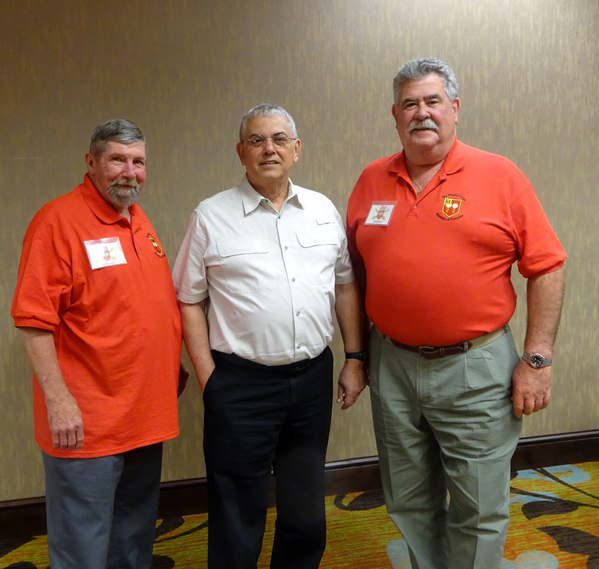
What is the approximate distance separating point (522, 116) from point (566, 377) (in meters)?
1.49

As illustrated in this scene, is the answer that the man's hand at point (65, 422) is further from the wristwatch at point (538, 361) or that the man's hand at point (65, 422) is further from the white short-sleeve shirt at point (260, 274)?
the wristwatch at point (538, 361)

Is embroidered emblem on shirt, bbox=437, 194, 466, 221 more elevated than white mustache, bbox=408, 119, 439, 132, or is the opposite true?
white mustache, bbox=408, 119, 439, 132

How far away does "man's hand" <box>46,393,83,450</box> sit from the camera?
1.64 metres

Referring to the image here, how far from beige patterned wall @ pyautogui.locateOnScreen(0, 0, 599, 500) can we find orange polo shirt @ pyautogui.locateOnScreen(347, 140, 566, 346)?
38.9 inches

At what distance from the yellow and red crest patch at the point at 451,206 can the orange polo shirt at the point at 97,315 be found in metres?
0.99

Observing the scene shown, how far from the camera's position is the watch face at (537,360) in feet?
5.98

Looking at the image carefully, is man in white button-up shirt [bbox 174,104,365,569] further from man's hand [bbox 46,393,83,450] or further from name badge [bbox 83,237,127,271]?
man's hand [bbox 46,393,83,450]

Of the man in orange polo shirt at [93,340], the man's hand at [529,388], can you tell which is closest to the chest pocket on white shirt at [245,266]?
the man in orange polo shirt at [93,340]

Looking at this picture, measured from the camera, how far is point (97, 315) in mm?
1707

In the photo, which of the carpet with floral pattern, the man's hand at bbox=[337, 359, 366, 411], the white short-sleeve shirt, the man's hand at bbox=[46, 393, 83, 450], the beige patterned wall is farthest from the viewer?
the beige patterned wall

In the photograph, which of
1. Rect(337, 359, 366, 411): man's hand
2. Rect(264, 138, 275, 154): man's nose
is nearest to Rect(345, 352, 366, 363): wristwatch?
Rect(337, 359, 366, 411): man's hand

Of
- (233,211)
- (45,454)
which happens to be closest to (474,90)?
(233,211)

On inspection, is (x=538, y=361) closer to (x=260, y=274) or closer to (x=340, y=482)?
(x=260, y=274)

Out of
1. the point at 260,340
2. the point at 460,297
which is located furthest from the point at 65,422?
the point at 460,297
